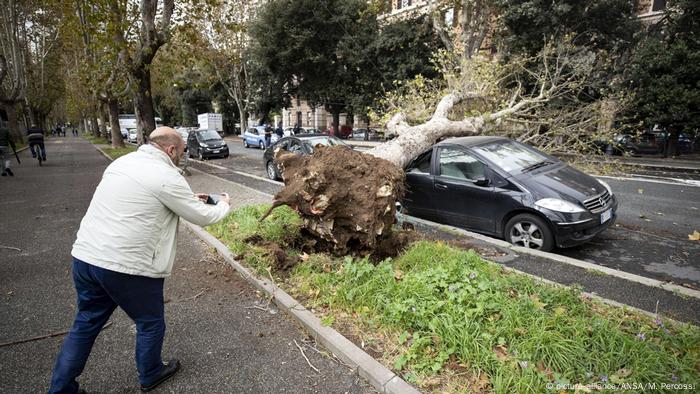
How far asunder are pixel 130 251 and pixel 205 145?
18955 millimetres

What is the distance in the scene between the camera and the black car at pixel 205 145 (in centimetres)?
1986

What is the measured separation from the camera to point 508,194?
5.09m

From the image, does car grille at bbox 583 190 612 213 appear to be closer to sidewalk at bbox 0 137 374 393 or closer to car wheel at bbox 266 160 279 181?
sidewalk at bbox 0 137 374 393

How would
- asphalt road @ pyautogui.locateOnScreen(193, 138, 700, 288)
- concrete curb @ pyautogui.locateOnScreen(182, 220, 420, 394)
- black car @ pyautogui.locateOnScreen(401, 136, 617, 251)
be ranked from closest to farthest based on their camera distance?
concrete curb @ pyautogui.locateOnScreen(182, 220, 420, 394) < asphalt road @ pyautogui.locateOnScreen(193, 138, 700, 288) < black car @ pyautogui.locateOnScreen(401, 136, 617, 251)

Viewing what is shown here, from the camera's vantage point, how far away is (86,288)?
2.40m

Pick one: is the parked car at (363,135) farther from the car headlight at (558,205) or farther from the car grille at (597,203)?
the car headlight at (558,205)

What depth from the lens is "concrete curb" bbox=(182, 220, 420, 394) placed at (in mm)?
2504

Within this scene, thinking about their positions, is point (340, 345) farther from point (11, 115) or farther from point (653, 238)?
point (11, 115)

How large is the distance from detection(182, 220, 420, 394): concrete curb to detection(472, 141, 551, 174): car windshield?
362 cm

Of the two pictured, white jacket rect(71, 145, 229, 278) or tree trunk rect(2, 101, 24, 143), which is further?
tree trunk rect(2, 101, 24, 143)

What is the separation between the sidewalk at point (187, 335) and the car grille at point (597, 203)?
390 cm

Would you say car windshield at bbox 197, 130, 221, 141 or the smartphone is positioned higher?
car windshield at bbox 197, 130, 221, 141

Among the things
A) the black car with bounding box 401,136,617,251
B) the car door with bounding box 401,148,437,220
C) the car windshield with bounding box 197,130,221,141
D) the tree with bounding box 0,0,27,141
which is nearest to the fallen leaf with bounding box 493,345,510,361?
the black car with bounding box 401,136,617,251

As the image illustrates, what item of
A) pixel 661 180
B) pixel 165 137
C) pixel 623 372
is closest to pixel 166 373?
pixel 165 137
